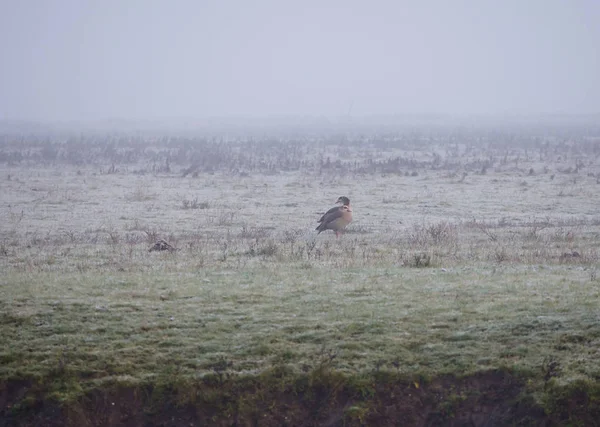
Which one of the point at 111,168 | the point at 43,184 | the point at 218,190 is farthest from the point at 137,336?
the point at 111,168

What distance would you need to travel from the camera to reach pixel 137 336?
9.07m

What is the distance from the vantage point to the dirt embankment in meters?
7.94

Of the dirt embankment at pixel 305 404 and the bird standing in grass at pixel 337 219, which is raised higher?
the bird standing in grass at pixel 337 219

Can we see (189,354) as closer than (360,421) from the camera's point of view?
No

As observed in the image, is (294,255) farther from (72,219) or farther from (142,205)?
(142,205)

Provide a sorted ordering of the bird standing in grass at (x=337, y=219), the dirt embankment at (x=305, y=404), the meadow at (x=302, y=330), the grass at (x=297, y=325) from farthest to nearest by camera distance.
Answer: the bird standing in grass at (x=337, y=219) → the grass at (x=297, y=325) → the meadow at (x=302, y=330) → the dirt embankment at (x=305, y=404)

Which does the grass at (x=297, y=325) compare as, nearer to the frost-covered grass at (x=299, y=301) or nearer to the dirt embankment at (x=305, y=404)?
the frost-covered grass at (x=299, y=301)

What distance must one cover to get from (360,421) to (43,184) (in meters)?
25.3

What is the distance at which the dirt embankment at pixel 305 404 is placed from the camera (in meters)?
7.94

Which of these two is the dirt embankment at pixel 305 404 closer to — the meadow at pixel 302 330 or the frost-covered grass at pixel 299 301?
the meadow at pixel 302 330

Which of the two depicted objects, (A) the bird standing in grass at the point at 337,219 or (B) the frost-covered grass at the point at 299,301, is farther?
(A) the bird standing in grass at the point at 337,219

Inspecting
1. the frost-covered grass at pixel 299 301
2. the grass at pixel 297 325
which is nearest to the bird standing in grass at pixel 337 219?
the frost-covered grass at pixel 299 301

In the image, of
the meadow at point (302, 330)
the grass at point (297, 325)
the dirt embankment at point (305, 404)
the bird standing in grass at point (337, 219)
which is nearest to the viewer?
the dirt embankment at point (305, 404)

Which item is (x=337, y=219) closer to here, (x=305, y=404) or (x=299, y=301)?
(x=299, y=301)
